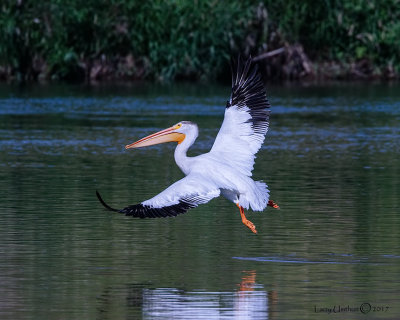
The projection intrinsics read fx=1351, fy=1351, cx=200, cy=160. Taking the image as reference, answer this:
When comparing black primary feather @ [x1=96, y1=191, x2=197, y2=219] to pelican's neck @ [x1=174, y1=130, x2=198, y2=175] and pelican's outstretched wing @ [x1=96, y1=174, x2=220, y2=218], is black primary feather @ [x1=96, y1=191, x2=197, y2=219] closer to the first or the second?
pelican's outstretched wing @ [x1=96, y1=174, x2=220, y2=218]

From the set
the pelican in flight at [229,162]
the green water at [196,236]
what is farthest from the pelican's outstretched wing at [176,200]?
the green water at [196,236]

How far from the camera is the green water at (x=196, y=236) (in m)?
8.94

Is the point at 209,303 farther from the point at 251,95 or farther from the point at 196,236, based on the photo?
the point at 251,95

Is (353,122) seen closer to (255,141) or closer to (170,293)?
(255,141)

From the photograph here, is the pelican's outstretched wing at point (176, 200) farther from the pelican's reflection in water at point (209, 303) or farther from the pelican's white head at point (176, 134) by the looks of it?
the pelican's white head at point (176, 134)

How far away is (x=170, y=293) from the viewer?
30.2ft

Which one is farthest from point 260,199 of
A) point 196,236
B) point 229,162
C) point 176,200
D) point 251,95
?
point 251,95

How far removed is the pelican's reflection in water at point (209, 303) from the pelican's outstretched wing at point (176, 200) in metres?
1.00

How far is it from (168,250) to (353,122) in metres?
15.7

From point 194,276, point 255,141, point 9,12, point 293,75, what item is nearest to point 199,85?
point 293,75

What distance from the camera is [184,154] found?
12.0m

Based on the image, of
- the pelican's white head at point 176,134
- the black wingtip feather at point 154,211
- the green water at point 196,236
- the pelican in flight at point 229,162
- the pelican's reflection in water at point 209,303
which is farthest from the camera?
the pelican's white head at point 176,134

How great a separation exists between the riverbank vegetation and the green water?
18.3 meters

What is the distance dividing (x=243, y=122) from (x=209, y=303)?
3795 mm
